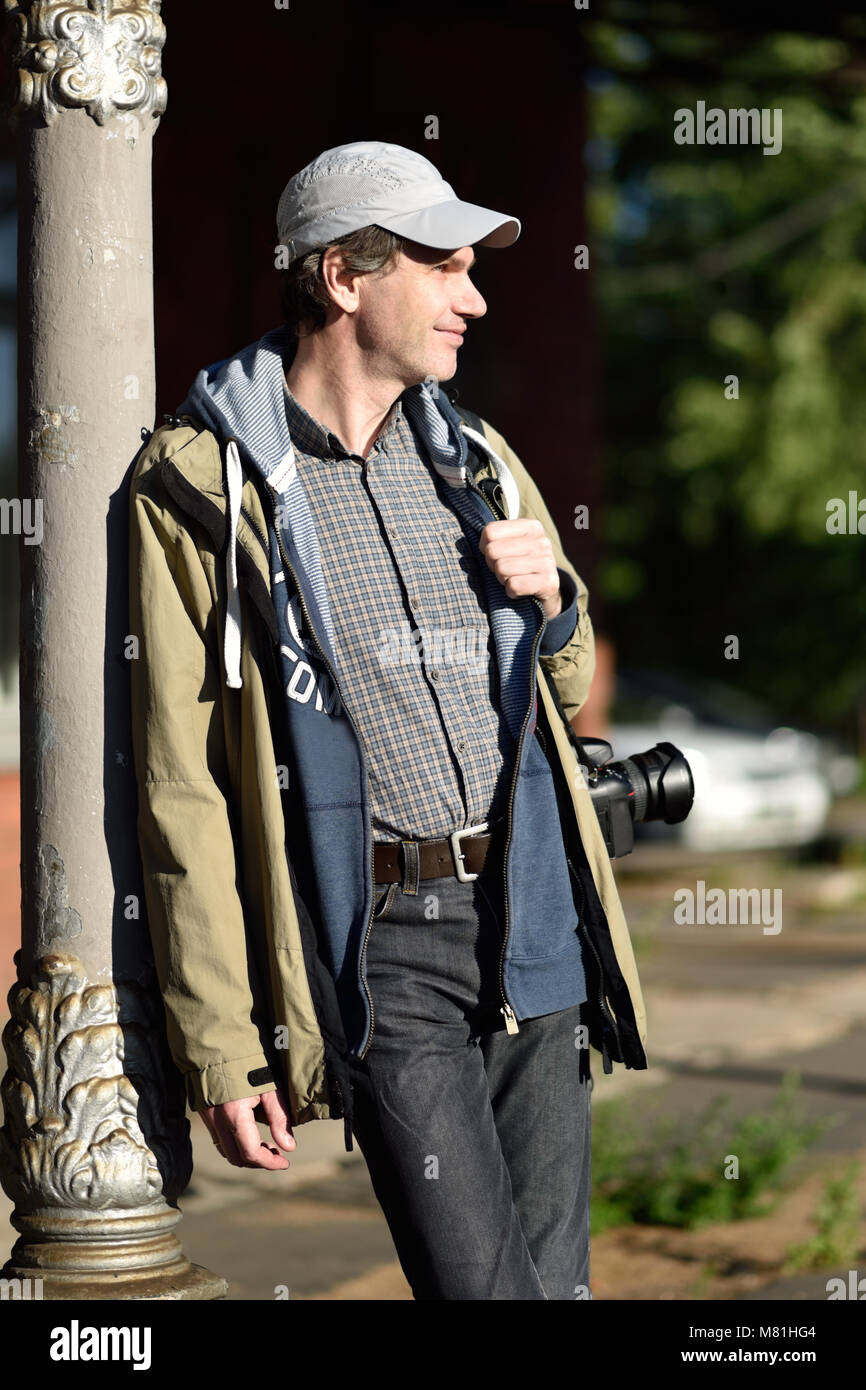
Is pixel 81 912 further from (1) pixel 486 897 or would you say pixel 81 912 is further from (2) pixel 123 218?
(2) pixel 123 218

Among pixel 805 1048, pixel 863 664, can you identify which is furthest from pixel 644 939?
pixel 863 664

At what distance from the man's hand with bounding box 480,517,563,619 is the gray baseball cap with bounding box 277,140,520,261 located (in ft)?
1.41

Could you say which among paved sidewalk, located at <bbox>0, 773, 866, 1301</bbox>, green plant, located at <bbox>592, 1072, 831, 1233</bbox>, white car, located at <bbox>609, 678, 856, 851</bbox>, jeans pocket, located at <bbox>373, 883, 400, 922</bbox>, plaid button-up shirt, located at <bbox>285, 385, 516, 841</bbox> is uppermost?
plaid button-up shirt, located at <bbox>285, 385, 516, 841</bbox>

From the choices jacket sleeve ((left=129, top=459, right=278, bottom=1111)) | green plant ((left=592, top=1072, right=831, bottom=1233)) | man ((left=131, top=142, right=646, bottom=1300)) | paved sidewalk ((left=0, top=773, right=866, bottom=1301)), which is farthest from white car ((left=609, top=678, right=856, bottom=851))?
jacket sleeve ((left=129, top=459, right=278, bottom=1111))

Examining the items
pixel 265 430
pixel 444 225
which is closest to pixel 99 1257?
pixel 265 430

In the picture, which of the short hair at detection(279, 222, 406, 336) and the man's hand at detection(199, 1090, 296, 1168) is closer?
the man's hand at detection(199, 1090, 296, 1168)

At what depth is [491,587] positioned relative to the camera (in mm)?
2729

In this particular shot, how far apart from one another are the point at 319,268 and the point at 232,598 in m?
0.58

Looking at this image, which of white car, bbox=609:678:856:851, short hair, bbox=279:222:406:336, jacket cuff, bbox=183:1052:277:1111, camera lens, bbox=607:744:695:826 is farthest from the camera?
white car, bbox=609:678:856:851

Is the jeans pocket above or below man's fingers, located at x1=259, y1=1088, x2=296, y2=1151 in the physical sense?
above

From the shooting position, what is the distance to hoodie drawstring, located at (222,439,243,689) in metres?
2.44

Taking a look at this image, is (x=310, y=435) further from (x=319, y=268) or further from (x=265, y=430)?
(x=319, y=268)

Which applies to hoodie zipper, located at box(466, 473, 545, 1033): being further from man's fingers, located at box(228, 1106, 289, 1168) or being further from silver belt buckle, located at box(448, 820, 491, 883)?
man's fingers, located at box(228, 1106, 289, 1168)

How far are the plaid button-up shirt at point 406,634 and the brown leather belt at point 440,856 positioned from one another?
0.02 m
